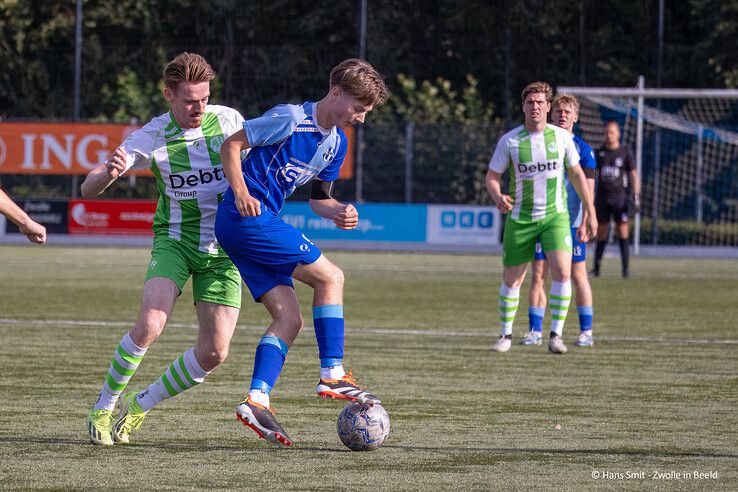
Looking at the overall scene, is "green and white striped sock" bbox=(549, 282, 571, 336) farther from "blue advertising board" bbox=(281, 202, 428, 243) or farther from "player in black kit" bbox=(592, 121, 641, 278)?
"blue advertising board" bbox=(281, 202, 428, 243)

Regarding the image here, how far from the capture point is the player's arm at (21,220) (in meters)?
6.04

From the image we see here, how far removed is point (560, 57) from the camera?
127 ft

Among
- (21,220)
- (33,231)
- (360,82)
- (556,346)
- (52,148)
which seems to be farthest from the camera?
(52,148)

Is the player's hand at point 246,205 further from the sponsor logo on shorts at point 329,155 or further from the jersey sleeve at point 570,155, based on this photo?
the jersey sleeve at point 570,155

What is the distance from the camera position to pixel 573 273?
38.6 feet

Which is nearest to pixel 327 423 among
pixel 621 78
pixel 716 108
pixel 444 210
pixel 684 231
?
pixel 444 210

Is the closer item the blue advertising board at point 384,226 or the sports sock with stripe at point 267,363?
the sports sock with stripe at point 267,363

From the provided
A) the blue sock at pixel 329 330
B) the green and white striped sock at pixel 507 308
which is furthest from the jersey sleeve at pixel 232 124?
the green and white striped sock at pixel 507 308

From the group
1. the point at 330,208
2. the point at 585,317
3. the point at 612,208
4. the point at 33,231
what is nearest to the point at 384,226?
the point at 612,208

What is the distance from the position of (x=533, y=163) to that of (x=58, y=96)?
99.8 feet

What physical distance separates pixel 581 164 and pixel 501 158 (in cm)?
98

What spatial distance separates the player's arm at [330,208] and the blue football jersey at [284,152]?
183mm

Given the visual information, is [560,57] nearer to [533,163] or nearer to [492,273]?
[492,273]

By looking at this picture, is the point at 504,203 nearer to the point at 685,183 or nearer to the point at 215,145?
the point at 215,145
